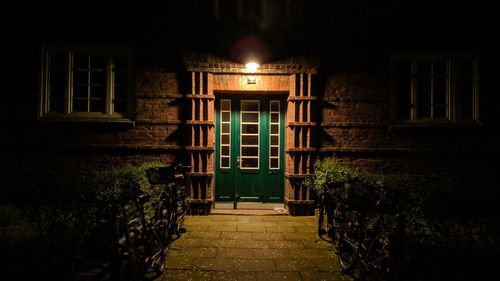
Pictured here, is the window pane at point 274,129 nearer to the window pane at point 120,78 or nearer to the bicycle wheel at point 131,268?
the window pane at point 120,78

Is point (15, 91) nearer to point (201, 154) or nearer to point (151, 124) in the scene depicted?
point (151, 124)

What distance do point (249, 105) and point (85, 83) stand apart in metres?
4.04

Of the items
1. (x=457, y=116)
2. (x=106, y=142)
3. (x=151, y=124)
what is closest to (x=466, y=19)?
(x=457, y=116)

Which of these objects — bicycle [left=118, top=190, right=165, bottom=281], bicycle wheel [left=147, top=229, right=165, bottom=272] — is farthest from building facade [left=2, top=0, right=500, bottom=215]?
bicycle [left=118, top=190, right=165, bottom=281]

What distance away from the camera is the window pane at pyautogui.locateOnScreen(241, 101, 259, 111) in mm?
8586

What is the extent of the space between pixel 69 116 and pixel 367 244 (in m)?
7.20

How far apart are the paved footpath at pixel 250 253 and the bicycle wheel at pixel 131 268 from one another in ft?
1.56

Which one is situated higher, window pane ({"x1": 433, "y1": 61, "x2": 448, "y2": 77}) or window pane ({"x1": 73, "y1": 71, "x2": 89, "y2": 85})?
window pane ({"x1": 433, "y1": 61, "x2": 448, "y2": 77})

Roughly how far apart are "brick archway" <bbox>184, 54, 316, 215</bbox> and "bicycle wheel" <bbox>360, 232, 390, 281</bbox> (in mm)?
3786

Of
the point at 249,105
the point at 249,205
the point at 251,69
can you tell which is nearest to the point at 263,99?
the point at 249,105

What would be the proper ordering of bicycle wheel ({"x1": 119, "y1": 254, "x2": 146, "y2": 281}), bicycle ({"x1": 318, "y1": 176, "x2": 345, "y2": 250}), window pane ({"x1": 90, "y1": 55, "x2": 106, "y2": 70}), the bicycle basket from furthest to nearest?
1. window pane ({"x1": 90, "y1": 55, "x2": 106, "y2": 70})
2. bicycle ({"x1": 318, "y1": 176, "x2": 345, "y2": 250})
3. the bicycle basket
4. bicycle wheel ({"x1": 119, "y1": 254, "x2": 146, "y2": 281})

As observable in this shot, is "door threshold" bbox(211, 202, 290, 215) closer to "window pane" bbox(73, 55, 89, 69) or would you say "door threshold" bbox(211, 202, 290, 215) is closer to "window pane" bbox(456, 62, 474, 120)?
"window pane" bbox(73, 55, 89, 69)

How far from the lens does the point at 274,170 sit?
856 cm

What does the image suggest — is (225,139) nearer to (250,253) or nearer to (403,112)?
(250,253)
